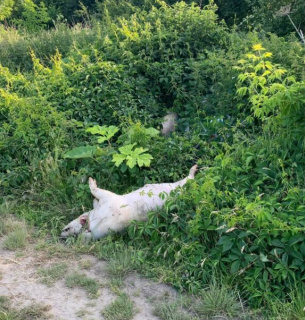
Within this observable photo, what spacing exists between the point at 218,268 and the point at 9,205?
2.67m

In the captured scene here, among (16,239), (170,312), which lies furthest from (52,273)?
(170,312)

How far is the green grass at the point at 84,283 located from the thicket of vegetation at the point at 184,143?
477 mm

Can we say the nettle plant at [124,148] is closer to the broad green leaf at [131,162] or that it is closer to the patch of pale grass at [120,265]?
the broad green leaf at [131,162]

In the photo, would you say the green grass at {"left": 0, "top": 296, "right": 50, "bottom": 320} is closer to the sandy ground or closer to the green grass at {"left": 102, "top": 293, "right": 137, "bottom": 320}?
the sandy ground

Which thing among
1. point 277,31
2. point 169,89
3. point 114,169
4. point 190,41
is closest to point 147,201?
point 114,169

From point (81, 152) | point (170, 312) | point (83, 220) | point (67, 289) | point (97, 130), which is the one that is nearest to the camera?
point (170, 312)

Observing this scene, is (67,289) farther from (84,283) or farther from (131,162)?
(131,162)

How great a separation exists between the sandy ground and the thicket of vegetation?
0.22m

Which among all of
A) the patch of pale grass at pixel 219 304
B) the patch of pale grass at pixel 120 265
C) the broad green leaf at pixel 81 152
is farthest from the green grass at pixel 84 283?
the broad green leaf at pixel 81 152

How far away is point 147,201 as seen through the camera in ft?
15.2

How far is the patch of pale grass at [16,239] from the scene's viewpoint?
4621mm

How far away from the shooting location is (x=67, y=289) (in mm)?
3951

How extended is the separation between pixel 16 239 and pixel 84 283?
107 cm

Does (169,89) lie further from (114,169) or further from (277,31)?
(277,31)
